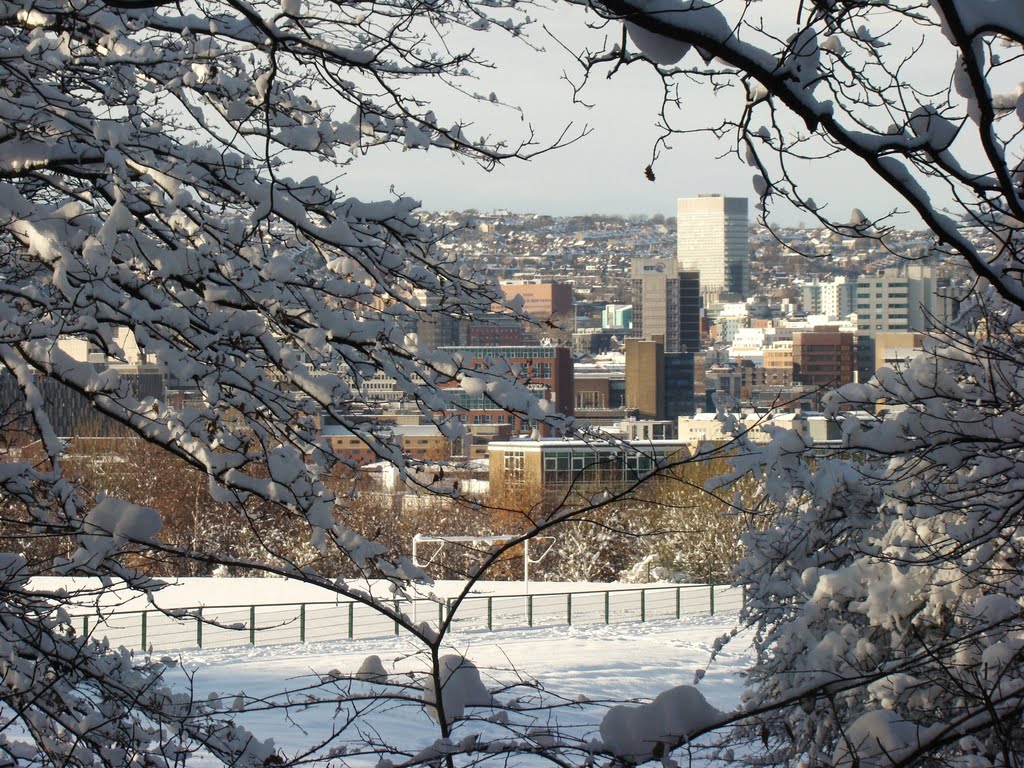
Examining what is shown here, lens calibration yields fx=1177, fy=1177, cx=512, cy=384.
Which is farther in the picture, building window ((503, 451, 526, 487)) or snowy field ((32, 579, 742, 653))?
building window ((503, 451, 526, 487))

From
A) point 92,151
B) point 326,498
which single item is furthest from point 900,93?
point 92,151

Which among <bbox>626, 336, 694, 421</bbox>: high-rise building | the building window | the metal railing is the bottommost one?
the metal railing

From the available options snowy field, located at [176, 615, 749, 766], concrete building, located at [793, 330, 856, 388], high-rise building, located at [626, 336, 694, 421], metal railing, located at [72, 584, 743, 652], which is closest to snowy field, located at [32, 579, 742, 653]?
metal railing, located at [72, 584, 743, 652]

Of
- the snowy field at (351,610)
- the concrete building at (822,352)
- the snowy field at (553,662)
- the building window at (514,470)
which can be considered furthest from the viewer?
the concrete building at (822,352)

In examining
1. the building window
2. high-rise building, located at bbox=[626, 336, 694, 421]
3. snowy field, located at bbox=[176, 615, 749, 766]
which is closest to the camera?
snowy field, located at bbox=[176, 615, 749, 766]

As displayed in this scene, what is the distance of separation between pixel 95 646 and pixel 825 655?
14.1ft

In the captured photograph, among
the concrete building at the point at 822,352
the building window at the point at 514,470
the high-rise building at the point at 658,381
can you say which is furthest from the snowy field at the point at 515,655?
the concrete building at the point at 822,352

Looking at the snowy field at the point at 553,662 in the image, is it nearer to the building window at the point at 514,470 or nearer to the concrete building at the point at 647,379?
the building window at the point at 514,470

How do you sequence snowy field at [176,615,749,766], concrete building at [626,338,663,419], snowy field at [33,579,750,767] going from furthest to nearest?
concrete building at [626,338,663,419] < snowy field at [176,615,749,766] < snowy field at [33,579,750,767]

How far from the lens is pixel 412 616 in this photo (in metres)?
20.9

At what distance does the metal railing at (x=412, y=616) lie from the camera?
2144 centimetres

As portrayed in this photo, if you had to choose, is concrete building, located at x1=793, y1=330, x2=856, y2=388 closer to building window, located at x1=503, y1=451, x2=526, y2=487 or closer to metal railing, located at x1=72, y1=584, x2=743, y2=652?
building window, located at x1=503, y1=451, x2=526, y2=487

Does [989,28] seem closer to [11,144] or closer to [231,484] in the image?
[231,484]

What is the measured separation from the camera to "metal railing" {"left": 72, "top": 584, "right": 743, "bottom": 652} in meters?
21.4
